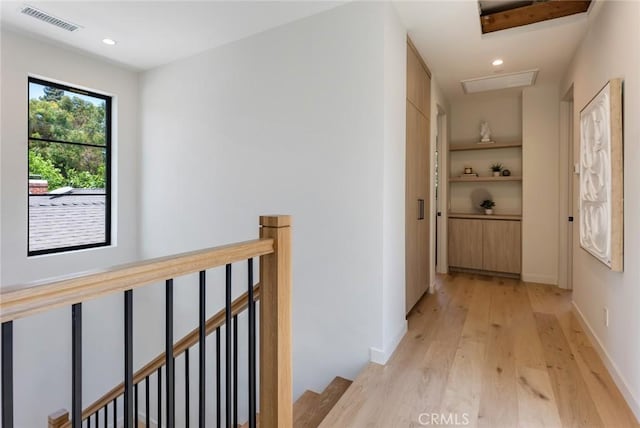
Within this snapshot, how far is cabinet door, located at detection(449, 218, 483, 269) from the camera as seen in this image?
189 inches

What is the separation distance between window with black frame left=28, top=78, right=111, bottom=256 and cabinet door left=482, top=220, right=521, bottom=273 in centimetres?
496

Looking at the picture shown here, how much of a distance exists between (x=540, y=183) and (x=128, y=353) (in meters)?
4.90

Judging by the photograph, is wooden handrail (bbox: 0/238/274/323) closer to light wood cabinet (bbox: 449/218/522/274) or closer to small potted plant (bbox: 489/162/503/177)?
light wood cabinet (bbox: 449/218/522/274)

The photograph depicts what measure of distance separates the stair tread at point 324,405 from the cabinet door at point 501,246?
3.22 m

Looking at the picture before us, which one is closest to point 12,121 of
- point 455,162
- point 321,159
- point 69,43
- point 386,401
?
point 69,43

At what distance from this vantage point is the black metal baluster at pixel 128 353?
2.92 feet

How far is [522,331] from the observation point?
2867 millimetres

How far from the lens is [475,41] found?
307 centimetres

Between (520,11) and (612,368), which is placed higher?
(520,11)

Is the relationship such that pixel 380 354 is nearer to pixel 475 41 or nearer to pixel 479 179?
pixel 475 41

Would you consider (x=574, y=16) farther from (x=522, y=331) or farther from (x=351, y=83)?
(x=522, y=331)

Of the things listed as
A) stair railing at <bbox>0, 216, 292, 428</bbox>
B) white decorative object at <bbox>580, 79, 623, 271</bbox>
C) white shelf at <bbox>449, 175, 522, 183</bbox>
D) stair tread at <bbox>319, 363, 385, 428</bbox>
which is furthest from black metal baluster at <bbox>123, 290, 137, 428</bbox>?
white shelf at <bbox>449, 175, 522, 183</bbox>

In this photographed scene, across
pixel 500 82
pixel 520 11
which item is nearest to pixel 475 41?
pixel 520 11

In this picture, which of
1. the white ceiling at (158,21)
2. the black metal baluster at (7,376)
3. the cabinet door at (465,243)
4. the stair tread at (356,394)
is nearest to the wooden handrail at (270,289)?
the black metal baluster at (7,376)
